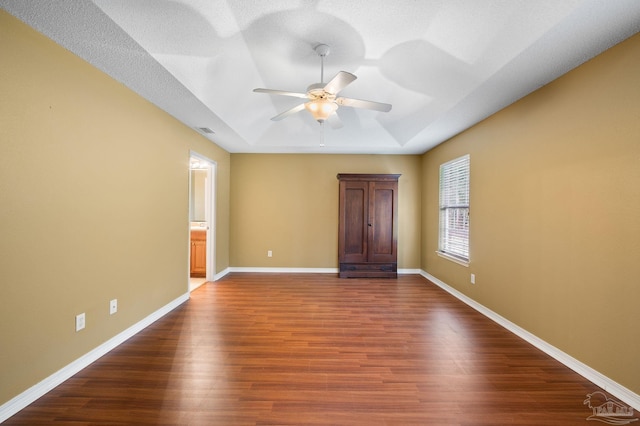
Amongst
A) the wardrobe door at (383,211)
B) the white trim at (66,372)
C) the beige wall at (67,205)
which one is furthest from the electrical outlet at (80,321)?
the wardrobe door at (383,211)

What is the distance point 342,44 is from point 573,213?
91.6 inches

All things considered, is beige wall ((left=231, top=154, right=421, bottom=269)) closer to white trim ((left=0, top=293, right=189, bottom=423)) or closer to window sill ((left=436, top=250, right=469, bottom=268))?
window sill ((left=436, top=250, right=469, bottom=268))

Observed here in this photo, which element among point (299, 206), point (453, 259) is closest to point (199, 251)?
point (299, 206)

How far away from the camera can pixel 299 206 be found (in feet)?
17.3

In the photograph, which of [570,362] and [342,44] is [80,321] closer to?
[342,44]

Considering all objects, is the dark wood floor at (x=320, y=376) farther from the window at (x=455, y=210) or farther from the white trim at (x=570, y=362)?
the window at (x=455, y=210)

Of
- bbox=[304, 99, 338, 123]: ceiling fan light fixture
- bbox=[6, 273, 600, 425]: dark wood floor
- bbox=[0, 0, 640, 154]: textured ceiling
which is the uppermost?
bbox=[0, 0, 640, 154]: textured ceiling

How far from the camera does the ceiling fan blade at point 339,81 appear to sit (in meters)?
1.76

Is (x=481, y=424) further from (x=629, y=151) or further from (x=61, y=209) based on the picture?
(x=61, y=209)

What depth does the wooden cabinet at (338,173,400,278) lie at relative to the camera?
488cm

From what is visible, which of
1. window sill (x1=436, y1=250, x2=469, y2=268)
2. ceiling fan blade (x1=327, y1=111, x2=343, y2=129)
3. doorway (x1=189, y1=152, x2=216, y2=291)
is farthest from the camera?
doorway (x1=189, y1=152, x2=216, y2=291)

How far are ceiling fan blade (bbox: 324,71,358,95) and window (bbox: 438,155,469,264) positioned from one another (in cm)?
257

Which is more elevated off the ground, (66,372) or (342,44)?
(342,44)

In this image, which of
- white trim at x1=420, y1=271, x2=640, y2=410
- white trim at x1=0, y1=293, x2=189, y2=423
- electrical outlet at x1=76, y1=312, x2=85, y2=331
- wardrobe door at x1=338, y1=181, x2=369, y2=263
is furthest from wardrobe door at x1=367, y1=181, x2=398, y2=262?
electrical outlet at x1=76, y1=312, x2=85, y2=331
